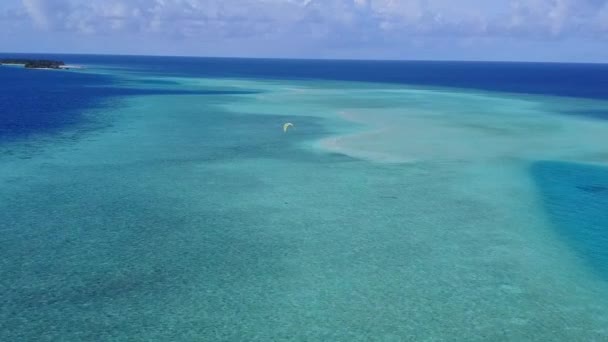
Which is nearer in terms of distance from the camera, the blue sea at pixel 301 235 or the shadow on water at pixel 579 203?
the blue sea at pixel 301 235

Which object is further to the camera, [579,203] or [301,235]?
[579,203]

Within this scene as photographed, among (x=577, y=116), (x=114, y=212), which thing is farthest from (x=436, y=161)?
(x=577, y=116)

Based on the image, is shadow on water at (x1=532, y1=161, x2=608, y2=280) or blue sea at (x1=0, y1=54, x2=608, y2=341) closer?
blue sea at (x1=0, y1=54, x2=608, y2=341)

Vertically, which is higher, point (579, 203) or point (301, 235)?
point (579, 203)

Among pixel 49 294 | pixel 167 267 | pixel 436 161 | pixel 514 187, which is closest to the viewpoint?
A: pixel 49 294

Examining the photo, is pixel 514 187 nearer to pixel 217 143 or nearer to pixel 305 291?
pixel 305 291
